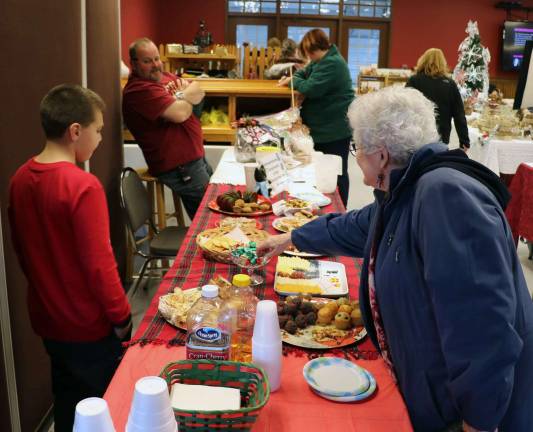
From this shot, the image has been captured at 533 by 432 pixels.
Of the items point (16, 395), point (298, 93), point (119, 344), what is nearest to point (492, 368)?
point (119, 344)

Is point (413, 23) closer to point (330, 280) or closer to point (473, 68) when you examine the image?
point (473, 68)

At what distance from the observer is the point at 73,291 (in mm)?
1846

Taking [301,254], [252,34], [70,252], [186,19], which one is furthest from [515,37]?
[70,252]

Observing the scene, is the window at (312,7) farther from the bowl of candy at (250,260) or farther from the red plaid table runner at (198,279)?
the bowl of candy at (250,260)

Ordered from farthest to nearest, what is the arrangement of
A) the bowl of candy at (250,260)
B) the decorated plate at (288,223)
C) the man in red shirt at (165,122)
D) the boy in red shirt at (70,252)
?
the man in red shirt at (165,122) < the decorated plate at (288,223) < the bowl of candy at (250,260) < the boy in red shirt at (70,252)

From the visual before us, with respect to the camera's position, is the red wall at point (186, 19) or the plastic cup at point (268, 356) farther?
the red wall at point (186, 19)

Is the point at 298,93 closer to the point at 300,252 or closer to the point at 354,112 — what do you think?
the point at 300,252

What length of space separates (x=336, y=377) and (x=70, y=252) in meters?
0.96

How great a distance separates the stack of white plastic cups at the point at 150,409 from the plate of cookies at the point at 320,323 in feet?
2.15

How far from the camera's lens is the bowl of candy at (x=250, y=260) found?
1970 millimetres

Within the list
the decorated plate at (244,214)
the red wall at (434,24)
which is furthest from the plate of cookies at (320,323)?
the red wall at (434,24)

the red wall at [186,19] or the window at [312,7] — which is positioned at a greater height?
the window at [312,7]

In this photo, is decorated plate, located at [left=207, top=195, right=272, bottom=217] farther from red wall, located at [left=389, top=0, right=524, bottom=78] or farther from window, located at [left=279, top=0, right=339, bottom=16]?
red wall, located at [left=389, top=0, right=524, bottom=78]

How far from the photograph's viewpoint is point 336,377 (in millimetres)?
1364
